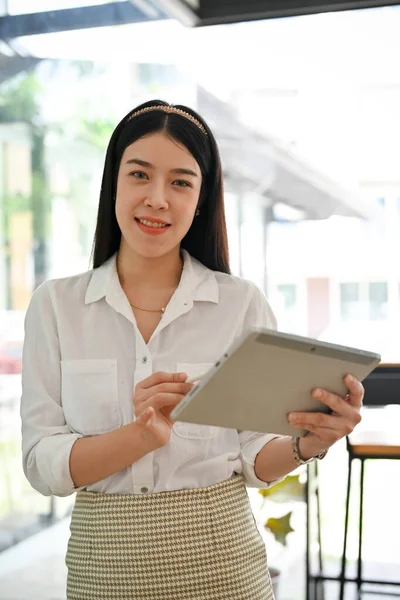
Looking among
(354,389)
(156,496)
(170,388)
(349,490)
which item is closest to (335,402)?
(354,389)

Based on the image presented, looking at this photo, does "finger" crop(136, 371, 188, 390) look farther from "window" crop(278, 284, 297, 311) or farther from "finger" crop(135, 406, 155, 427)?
"window" crop(278, 284, 297, 311)

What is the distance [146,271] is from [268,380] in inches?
18.7

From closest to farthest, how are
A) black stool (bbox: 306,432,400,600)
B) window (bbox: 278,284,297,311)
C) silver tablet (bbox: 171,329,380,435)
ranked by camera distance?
silver tablet (bbox: 171,329,380,435) → black stool (bbox: 306,432,400,600) → window (bbox: 278,284,297,311)

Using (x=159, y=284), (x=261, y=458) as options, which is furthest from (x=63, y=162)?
(x=261, y=458)

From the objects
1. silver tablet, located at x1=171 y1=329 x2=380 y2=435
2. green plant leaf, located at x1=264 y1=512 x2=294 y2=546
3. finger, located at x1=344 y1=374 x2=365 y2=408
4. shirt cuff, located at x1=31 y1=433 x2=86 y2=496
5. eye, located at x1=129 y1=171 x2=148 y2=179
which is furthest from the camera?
green plant leaf, located at x1=264 y1=512 x2=294 y2=546

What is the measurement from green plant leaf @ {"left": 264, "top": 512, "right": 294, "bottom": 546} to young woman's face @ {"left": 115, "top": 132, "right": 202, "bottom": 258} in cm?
181

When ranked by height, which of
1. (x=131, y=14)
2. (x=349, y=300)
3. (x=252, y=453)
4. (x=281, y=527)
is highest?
(x=131, y=14)

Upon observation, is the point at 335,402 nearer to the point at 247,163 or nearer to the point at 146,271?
the point at 146,271

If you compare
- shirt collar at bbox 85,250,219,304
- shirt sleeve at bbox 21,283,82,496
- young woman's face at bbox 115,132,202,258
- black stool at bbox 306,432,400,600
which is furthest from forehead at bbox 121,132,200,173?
black stool at bbox 306,432,400,600

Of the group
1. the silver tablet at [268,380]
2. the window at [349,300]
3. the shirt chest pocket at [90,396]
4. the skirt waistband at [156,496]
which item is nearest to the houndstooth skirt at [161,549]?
the skirt waistband at [156,496]

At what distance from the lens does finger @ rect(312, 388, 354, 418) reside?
1208mm

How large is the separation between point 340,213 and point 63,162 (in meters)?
1.11

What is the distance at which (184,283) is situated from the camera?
60.5 inches

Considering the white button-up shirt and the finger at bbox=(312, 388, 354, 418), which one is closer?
the finger at bbox=(312, 388, 354, 418)
